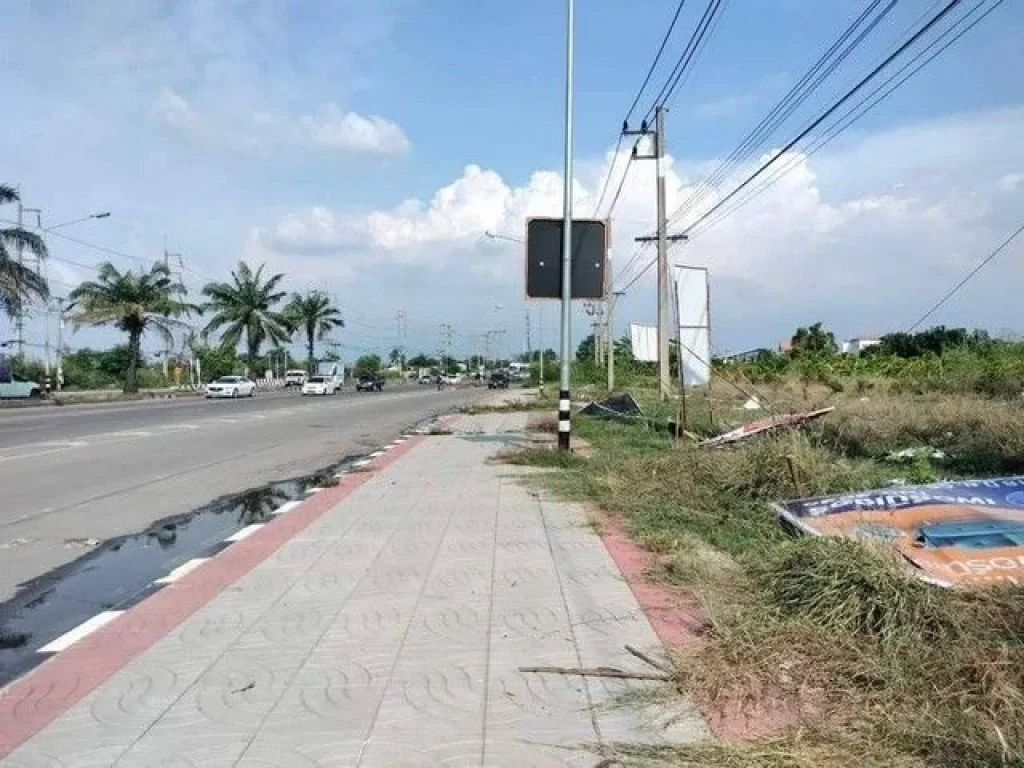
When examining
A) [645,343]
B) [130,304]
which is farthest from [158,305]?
Result: [645,343]

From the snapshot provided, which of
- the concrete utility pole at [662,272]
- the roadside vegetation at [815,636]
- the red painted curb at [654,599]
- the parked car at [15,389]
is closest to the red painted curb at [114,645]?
the roadside vegetation at [815,636]

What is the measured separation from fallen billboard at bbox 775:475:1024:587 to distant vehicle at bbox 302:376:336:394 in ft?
177

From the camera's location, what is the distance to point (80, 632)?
5.75 m

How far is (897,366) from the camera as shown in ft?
110

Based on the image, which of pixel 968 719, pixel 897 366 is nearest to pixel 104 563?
pixel 968 719

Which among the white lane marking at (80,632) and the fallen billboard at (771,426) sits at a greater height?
the fallen billboard at (771,426)

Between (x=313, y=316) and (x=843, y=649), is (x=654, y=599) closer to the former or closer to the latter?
(x=843, y=649)

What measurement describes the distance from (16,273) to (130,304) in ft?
52.8

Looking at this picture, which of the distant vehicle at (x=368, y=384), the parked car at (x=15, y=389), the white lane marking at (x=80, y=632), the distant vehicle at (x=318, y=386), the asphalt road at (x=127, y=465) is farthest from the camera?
the distant vehicle at (x=368, y=384)

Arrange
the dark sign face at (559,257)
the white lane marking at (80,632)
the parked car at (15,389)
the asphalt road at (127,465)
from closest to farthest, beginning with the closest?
the white lane marking at (80,632) < the asphalt road at (127,465) < the dark sign face at (559,257) < the parked car at (15,389)

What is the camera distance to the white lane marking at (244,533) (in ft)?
29.1

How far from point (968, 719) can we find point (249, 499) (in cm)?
974

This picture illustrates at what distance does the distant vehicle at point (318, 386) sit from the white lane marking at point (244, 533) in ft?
166

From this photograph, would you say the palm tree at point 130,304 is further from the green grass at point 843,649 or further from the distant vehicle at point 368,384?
the green grass at point 843,649
